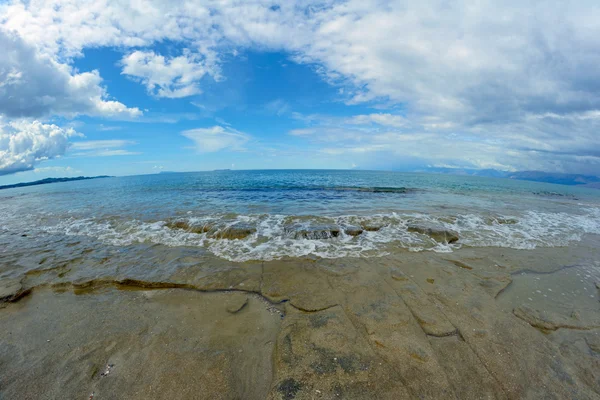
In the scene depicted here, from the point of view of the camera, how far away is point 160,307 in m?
7.20

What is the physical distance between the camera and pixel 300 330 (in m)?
5.98

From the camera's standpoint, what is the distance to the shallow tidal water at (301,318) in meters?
4.62

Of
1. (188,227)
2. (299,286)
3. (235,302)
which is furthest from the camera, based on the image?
(188,227)

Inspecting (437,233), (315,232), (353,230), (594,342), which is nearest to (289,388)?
(594,342)

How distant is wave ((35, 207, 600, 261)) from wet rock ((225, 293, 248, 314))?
3128 millimetres

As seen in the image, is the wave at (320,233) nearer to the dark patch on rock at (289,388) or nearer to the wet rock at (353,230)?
the wet rock at (353,230)

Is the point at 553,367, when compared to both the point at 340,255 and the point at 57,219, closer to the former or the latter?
the point at 340,255

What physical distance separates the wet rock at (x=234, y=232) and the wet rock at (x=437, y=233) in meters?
10.4

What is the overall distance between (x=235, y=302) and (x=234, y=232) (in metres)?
7.09

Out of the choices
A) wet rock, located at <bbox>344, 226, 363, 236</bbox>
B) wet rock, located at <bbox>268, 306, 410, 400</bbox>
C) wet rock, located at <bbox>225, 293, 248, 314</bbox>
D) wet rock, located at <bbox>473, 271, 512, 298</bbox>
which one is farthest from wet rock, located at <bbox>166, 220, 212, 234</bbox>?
wet rock, located at <bbox>473, 271, 512, 298</bbox>

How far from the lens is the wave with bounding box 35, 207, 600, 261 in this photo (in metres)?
12.1

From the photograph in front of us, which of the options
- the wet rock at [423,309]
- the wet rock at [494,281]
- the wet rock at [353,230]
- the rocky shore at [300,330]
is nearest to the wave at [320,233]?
the wet rock at [353,230]

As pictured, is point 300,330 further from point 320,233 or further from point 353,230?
point 353,230

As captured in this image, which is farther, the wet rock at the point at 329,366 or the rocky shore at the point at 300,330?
the rocky shore at the point at 300,330
